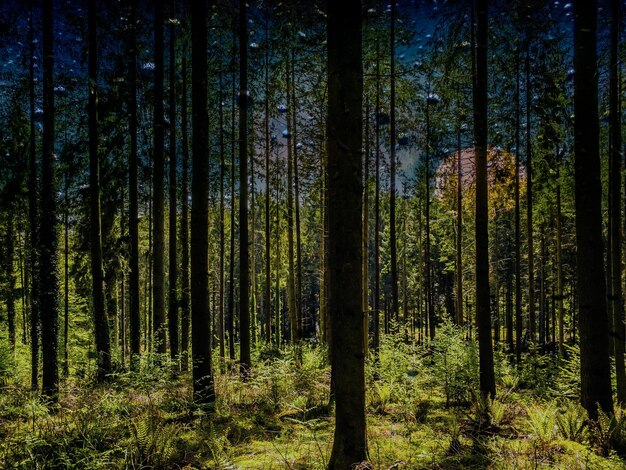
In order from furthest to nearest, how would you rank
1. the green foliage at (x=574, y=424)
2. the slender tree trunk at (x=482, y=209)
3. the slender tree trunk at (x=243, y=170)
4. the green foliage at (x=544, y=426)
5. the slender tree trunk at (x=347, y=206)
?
the slender tree trunk at (x=243, y=170) → the slender tree trunk at (x=482, y=209) → the green foliage at (x=574, y=424) → the green foliage at (x=544, y=426) → the slender tree trunk at (x=347, y=206)

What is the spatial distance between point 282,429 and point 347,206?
172 inches

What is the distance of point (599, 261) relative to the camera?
5.91m

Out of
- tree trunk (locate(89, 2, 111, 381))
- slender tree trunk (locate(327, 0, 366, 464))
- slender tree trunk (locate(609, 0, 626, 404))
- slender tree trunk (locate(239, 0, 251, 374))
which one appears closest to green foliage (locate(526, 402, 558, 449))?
slender tree trunk (locate(609, 0, 626, 404))

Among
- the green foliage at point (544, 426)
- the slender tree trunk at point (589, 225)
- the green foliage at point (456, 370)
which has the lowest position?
the green foliage at point (456, 370)

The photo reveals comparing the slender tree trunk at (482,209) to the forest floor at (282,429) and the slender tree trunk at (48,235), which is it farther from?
the slender tree trunk at (48,235)

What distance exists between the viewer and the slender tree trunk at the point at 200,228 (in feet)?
21.2

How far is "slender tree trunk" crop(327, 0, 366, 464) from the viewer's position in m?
3.57

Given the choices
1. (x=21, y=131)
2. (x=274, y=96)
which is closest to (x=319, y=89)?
(x=274, y=96)

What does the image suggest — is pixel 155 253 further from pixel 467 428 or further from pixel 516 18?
pixel 516 18

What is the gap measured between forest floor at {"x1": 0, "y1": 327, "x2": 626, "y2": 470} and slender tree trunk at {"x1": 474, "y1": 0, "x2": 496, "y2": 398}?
82cm

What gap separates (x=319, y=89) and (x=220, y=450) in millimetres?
9361

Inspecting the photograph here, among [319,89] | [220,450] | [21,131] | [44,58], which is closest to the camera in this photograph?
[220,450]

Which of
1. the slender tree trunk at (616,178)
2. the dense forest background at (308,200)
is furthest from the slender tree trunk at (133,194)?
the slender tree trunk at (616,178)

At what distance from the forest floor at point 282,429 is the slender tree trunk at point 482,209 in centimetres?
82
